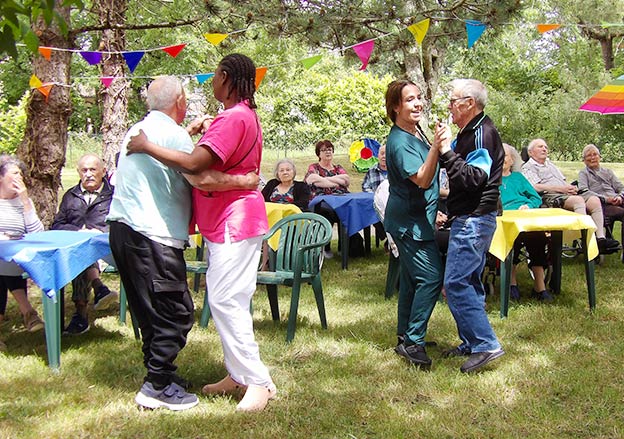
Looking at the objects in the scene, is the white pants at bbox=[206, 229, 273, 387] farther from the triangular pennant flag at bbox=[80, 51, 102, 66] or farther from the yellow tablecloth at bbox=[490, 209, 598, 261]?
the triangular pennant flag at bbox=[80, 51, 102, 66]

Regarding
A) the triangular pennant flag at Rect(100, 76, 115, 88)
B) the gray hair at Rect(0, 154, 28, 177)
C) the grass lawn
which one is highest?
the triangular pennant flag at Rect(100, 76, 115, 88)

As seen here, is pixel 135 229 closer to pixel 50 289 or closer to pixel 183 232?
pixel 183 232

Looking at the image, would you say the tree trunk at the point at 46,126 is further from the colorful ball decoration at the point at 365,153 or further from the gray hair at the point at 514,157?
the colorful ball decoration at the point at 365,153

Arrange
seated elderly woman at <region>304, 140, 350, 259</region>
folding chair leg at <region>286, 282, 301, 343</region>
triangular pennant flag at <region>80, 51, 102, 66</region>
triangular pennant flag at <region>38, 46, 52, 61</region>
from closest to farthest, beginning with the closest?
folding chair leg at <region>286, 282, 301, 343</region> → triangular pennant flag at <region>38, 46, 52, 61</region> → triangular pennant flag at <region>80, 51, 102, 66</region> → seated elderly woman at <region>304, 140, 350, 259</region>

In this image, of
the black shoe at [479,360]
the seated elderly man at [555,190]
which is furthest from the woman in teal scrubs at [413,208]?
the seated elderly man at [555,190]

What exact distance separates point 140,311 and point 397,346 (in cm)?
157

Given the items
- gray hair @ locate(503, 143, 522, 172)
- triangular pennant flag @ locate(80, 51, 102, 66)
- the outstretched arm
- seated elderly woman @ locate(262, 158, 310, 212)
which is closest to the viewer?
the outstretched arm

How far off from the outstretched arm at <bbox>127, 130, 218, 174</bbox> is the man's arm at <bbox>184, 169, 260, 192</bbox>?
0.03 meters

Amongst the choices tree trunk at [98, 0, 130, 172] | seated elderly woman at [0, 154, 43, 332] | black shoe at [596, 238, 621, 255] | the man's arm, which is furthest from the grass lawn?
tree trunk at [98, 0, 130, 172]

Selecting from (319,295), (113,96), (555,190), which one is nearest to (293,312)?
(319,295)

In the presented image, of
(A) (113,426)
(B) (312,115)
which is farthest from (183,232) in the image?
(B) (312,115)

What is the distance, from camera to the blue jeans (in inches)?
140

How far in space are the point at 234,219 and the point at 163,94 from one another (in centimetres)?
66

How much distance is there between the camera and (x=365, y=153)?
11.1 metres
